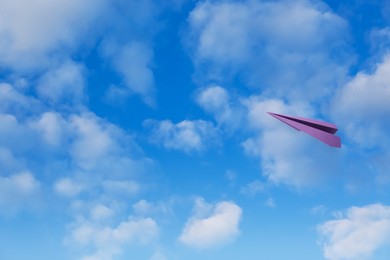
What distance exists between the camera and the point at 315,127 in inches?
1825

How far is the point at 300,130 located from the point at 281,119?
89.9 inches

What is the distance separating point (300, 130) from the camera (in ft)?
146

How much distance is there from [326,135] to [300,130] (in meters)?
3.70

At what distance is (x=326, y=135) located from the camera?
4631 cm

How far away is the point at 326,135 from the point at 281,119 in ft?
18.1

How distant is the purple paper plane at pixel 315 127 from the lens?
45281 millimetres

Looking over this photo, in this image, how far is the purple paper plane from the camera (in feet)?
149

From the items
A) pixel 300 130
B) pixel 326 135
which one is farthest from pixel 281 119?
pixel 326 135

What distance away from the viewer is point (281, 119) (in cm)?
4519

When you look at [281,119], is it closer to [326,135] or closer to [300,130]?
[300,130]
